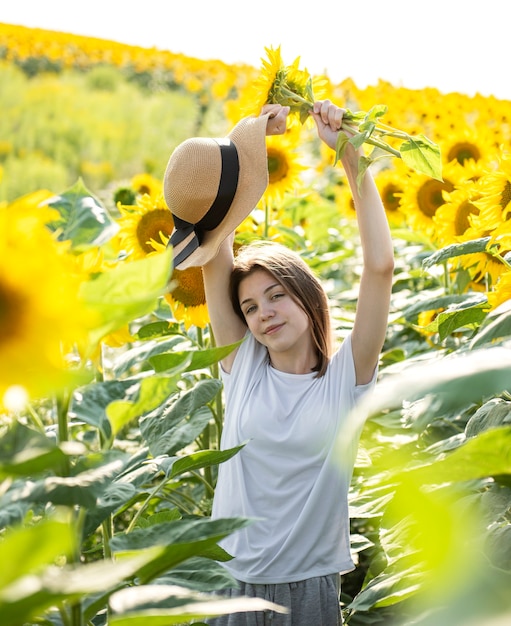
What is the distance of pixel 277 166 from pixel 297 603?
156cm

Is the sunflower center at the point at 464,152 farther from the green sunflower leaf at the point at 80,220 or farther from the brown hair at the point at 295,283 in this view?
the green sunflower leaf at the point at 80,220

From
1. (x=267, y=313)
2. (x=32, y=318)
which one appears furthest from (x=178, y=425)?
(x=267, y=313)

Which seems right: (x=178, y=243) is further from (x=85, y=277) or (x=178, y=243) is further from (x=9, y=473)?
(x=9, y=473)

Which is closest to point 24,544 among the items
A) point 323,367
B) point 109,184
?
point 323,367

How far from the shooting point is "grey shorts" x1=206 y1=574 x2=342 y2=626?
155 cm

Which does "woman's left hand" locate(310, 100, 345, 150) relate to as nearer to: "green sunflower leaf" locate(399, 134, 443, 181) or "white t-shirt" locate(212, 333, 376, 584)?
"green sunflower leaf" locate(399, 134, 443, 181)

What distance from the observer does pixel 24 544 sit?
1.55 ft

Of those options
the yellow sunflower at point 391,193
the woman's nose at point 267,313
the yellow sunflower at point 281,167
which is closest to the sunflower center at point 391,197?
the yellow sunflower at point 391,193

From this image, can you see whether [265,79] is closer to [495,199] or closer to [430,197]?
[495,199]

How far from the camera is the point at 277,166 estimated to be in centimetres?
276

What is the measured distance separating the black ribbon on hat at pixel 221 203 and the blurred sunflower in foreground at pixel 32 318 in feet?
3.84

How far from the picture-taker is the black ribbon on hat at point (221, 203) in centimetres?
175

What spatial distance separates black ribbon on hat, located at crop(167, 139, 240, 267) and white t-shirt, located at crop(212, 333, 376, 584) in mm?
353

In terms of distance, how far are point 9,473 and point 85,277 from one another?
0.91 ft
